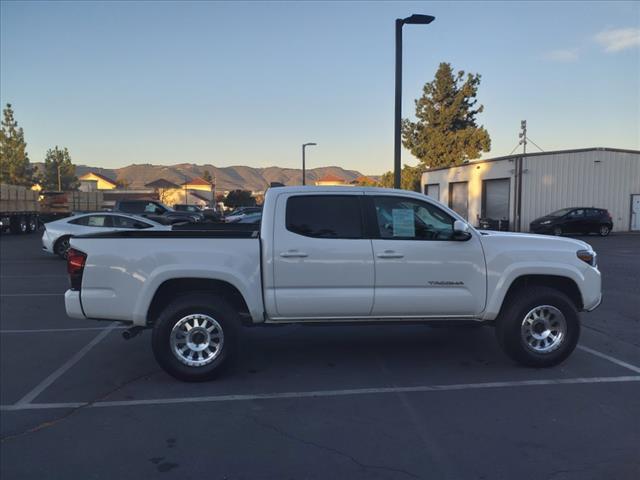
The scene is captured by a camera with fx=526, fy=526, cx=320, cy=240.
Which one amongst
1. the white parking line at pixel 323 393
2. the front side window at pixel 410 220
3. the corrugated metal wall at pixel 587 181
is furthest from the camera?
the corrugated metal wall at pixel 587 181

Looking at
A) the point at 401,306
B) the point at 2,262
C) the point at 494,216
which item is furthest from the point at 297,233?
the point at 494,216

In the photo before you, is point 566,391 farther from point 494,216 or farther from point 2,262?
point 494,216

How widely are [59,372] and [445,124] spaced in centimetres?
4889

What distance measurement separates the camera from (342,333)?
7.15 meters

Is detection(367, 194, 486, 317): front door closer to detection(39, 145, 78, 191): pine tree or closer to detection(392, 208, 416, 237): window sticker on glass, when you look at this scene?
detection(392, 208, 416, 237): window sticker on glass

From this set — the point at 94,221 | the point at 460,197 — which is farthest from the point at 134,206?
the point at 460,197

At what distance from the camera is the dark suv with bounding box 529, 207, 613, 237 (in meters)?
26.5

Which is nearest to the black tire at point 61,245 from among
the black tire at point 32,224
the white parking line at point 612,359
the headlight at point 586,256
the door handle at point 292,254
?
the door handle at point 292,254

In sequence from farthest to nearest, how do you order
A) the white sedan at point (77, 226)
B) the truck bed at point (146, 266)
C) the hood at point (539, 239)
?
1. the white sedan at point (77, 226)
2. the hood at point (539, 239)
3. the truck bed at point (146, 266)

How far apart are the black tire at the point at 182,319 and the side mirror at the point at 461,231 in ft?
7.80

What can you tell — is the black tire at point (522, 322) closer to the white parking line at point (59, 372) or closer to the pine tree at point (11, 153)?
the white parking line at point (59, 372)

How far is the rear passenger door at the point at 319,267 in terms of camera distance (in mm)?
5223

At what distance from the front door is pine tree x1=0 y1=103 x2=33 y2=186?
67.7 meters

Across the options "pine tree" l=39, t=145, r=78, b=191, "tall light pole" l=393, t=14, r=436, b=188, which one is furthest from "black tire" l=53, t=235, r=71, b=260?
"pine tree" l=39, t=145, r=78, b=191
